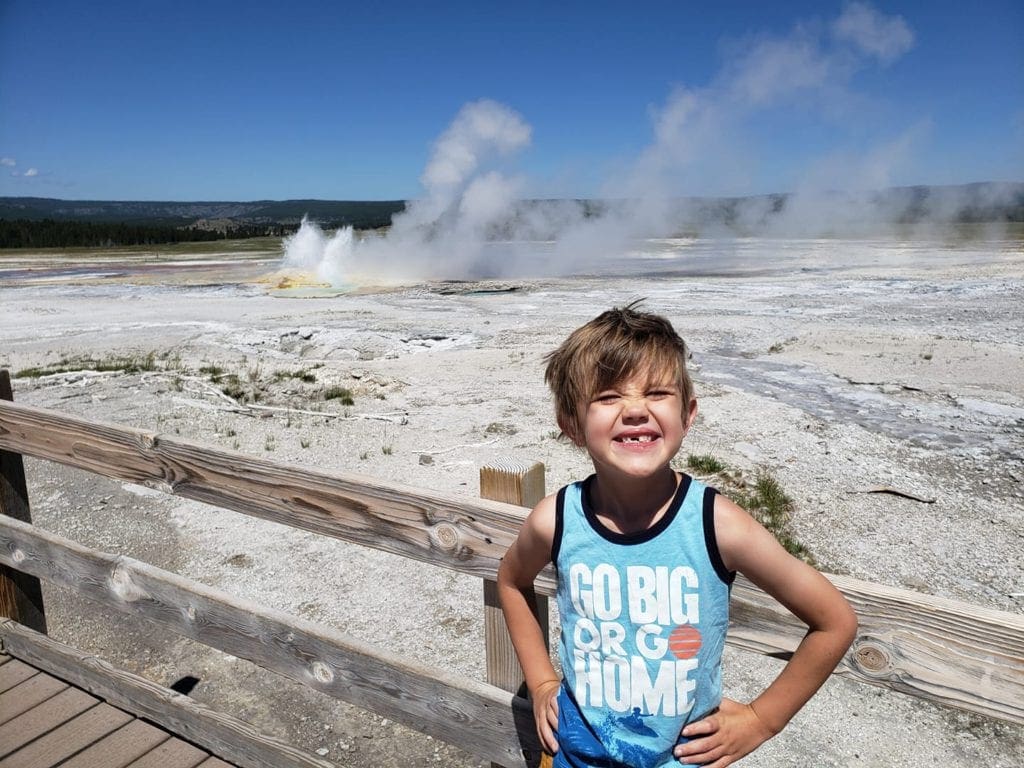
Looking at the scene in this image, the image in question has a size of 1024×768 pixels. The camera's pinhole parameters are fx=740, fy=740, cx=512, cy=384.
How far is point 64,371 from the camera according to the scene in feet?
37.1

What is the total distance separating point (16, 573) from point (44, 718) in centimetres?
77

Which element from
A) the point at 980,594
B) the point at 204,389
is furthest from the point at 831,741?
the point at 204,389

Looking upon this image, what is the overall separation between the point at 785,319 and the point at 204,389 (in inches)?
495

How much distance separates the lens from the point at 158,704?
2672mm

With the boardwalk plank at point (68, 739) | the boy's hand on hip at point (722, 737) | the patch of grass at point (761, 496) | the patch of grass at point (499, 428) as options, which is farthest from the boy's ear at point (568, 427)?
the patch of grass at point (499, 428)

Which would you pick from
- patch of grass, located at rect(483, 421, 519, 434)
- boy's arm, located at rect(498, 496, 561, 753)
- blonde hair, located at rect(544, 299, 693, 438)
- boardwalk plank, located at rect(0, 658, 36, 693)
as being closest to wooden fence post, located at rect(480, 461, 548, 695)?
boy's arm, located at rect(498, 496, 561, 753)

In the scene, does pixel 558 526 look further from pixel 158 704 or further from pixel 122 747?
pixel 122 747

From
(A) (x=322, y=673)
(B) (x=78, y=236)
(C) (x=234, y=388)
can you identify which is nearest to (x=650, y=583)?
(A) (x=322, y=673)

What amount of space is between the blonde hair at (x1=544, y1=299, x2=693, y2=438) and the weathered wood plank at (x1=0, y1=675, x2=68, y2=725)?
2.64m

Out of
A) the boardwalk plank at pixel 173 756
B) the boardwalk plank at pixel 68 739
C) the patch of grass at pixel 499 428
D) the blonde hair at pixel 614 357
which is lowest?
the patch of grass at pixel 499 428

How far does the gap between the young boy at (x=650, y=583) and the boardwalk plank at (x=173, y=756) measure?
1.67m

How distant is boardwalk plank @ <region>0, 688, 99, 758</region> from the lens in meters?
2.67

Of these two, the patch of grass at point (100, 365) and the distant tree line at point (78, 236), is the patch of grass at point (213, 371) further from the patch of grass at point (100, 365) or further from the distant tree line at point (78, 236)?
the distant tree line at point (78, 236)

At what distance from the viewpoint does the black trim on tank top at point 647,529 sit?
55.6 inches
